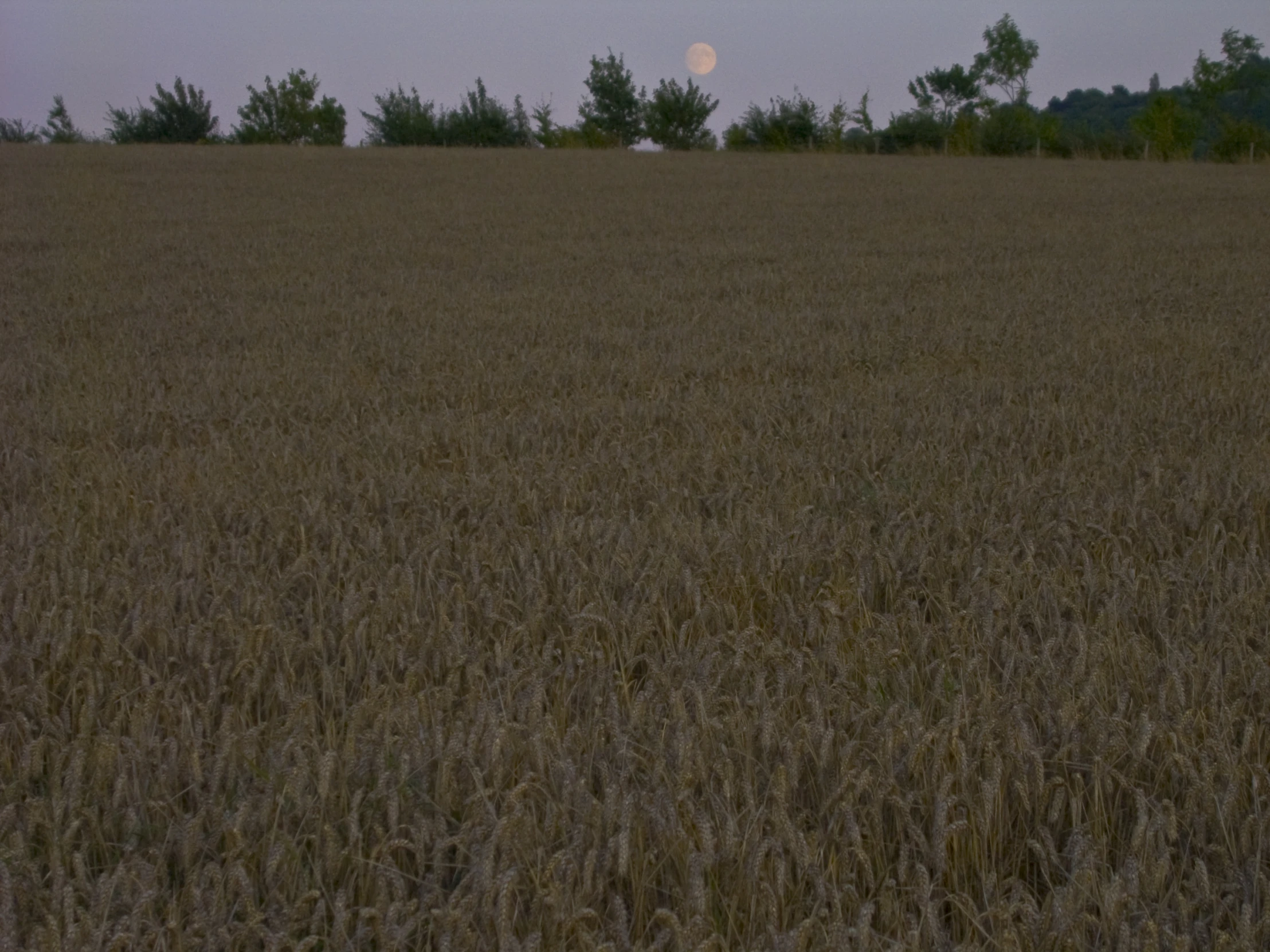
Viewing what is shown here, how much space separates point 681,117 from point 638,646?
46610 millimetres

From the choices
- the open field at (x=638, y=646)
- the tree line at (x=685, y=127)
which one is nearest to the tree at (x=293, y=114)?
the tree line at (x=685, y=127)

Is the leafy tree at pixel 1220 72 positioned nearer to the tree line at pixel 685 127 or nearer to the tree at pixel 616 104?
the tree line at pixel 685 127

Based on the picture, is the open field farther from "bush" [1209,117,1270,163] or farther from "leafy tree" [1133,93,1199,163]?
"leafy tree" [1133,93,1199,163]

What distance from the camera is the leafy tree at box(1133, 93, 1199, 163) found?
46.3m

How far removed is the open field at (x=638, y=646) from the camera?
1.42m

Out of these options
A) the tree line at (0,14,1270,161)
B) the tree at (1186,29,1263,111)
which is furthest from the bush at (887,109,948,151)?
the tree at (1186,29,1263,111)

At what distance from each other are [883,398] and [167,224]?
10851 mm

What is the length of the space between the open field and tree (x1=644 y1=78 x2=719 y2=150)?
1676 inches

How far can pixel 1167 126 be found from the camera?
47.2 m

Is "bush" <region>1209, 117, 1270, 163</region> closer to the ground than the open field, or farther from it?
farther from it

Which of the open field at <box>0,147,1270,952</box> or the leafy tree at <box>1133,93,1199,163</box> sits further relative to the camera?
the leafy tree at <box>1133,93,1199,163</box>

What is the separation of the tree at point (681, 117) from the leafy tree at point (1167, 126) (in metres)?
18.2

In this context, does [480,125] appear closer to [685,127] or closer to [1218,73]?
[685,127]

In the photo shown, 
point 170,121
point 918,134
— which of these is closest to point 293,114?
point 170,121
